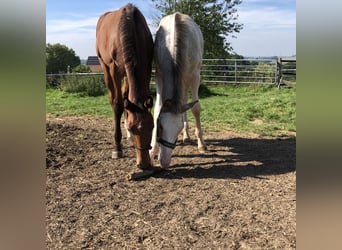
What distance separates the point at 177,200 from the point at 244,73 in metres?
14.6

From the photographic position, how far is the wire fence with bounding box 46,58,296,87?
1520 cm

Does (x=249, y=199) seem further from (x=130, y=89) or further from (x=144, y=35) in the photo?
(x=144, y=35)

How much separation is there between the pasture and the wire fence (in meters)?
9.58

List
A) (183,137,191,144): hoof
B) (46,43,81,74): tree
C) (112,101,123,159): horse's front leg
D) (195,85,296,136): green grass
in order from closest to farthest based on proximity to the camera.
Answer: (112,101,123,159): horse's front leg
(183,137,191,144): hoof
(195,85,296,136): green grass
(46,43,81,74): tree

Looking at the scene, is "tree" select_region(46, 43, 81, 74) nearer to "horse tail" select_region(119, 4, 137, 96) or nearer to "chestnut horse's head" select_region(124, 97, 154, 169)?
"horse tail" select_region(119, 4, 137, 96)

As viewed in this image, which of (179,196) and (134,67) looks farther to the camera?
(134,67)

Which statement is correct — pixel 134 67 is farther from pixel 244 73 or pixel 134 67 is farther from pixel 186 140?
pixel 244 73

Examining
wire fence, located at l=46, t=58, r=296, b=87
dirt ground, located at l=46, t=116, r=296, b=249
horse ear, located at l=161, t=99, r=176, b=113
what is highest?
wire fence, located at l=46, t=58, r=296, b=87

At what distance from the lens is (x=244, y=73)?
55.8 feet

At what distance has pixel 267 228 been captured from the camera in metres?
2.74

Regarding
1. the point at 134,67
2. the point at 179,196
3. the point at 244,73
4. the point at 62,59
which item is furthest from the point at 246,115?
the point at 62,59

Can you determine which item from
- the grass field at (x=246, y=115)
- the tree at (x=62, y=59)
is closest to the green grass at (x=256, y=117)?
the grass field at (x=246, y=115)

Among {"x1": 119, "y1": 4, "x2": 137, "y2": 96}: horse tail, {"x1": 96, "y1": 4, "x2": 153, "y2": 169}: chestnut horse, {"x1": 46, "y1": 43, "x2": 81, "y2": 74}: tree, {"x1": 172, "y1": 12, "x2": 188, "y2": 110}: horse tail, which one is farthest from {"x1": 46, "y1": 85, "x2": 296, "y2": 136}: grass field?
{"x1": 46, "y1": 43, "x2": 81, "y2": 74}: tree
